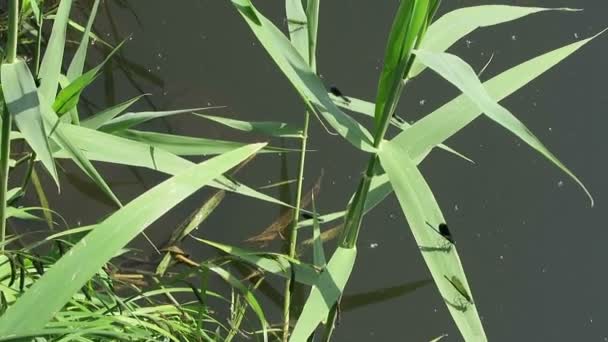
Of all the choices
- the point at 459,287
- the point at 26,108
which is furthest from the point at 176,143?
the point at 459,287

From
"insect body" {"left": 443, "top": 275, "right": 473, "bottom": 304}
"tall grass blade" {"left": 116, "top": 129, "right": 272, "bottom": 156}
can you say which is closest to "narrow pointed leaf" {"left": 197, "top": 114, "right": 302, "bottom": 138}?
"tall grass blade" {"left": 116, "top": 129, "right": 272, "bottom": 156}

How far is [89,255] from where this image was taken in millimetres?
524

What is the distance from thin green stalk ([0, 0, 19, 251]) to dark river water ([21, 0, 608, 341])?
1.45 feet

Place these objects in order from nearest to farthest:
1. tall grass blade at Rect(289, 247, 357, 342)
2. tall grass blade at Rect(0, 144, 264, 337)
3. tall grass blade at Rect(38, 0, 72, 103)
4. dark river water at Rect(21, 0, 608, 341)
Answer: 1. tall grass blade at Rect(0, 144, 264, 337)
2. tall grass blade at Rect(289, 247, 357, 342)
3. tall grass blade at Rect(38, 0, 72, 103)
4. dark river water at Rect(21, 0, 608, 341)

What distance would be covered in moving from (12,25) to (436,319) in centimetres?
60

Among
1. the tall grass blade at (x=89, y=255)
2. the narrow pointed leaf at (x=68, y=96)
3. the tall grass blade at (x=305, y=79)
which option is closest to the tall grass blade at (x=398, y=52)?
the tall grass blade at (x=305, y=79)

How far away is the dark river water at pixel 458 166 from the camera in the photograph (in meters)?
0.90

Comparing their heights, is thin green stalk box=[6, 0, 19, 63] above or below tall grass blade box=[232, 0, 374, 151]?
above

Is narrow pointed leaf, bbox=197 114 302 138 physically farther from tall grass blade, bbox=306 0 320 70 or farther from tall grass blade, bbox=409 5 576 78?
tall grass blade, bbox=409 5 576 78

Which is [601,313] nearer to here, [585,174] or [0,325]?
[585,174]

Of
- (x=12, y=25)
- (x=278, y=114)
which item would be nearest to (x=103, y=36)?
(x=278, y=114)

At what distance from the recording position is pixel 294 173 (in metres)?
1.07

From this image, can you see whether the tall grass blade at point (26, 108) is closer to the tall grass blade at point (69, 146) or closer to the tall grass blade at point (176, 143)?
the tall grass blade at point (69, 146)

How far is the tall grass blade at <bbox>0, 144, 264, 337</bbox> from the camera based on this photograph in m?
0.50
